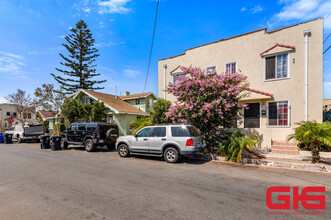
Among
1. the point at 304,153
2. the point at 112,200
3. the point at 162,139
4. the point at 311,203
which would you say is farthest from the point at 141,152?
the point at 304,153

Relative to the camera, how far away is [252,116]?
1197 centimetres

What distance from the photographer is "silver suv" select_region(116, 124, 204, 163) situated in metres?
7.99

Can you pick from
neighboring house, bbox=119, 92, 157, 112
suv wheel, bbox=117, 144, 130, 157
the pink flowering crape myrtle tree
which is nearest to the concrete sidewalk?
the pink flowering crape myrtle tree

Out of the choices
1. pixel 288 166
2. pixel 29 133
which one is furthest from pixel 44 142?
pixel 288 166

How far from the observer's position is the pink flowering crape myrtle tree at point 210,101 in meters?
9.07

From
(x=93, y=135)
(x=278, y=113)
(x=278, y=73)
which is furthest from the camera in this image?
(x=93, y=135)

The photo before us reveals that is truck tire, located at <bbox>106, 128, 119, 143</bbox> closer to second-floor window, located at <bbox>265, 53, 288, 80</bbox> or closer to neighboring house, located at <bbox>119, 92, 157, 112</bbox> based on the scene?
second-floor window, located at <bbox>265, 53, 288, 80</bbox>

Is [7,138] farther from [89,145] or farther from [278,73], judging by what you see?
[278,73]

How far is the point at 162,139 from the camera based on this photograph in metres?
8.54

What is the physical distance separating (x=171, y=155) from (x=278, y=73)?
359 inches

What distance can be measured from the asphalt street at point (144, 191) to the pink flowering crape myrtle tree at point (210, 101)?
8.78 feet

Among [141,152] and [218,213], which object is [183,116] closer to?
[141,152]

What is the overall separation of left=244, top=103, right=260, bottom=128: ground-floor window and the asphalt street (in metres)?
5.15

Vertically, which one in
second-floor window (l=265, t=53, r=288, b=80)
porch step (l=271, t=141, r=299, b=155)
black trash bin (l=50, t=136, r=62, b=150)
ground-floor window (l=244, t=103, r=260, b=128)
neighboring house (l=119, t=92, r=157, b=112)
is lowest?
black trash bin (l=50, t=136, r=62, b=150)
